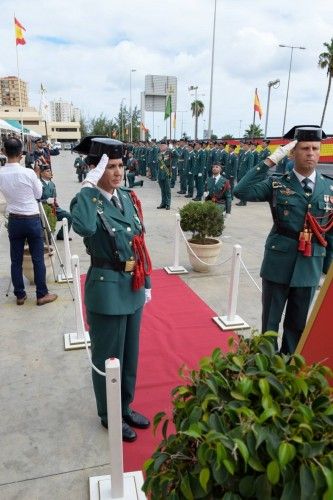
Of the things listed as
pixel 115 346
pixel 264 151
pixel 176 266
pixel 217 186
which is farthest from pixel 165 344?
pixel 264 151

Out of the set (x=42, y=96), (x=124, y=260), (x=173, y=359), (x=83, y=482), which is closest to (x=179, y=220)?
(x=173, y=359)

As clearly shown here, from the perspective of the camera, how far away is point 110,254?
2412 mm

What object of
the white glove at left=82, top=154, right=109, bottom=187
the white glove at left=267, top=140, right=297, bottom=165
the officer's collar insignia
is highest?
the white glove at left=267, top=140, right=297, bottom=165

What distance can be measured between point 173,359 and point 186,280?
225 centimetres

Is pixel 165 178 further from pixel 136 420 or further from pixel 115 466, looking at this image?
pixel 115 466

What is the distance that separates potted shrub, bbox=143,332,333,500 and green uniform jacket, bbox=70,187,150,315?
1199mm

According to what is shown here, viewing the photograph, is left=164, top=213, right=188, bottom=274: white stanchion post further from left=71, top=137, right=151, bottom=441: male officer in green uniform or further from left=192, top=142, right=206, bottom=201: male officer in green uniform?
left=192, top=142, right=206, bottom=201: male officer in green uniform

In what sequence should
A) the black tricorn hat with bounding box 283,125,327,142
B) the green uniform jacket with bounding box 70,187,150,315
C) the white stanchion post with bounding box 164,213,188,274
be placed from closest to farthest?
1. the green uniform jacket with bounding box 70,187,150,315
2. the black tricorn hat with bounding box 283,125,327,142
3. the white stanchion post with bounding box 164,213,188,274

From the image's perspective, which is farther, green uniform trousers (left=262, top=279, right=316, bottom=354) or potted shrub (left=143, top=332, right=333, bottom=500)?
green uniform trousers (left=262, top=279, right=316, bottom=354)

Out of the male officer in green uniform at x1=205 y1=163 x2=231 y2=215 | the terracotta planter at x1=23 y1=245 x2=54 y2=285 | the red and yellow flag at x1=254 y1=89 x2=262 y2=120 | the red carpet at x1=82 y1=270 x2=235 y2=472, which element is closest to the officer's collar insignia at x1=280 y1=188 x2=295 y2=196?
the red carpet at x1=82 y1=270 x2=235 y2=472

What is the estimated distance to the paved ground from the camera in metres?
2.42

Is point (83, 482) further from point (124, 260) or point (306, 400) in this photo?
point (306, 400)

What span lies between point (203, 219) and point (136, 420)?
3675mm

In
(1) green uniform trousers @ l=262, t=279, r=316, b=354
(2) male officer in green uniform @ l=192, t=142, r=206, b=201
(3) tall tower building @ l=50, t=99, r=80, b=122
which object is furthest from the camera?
(3) tall tower building @ l=50, t=99, r=80, b=122
